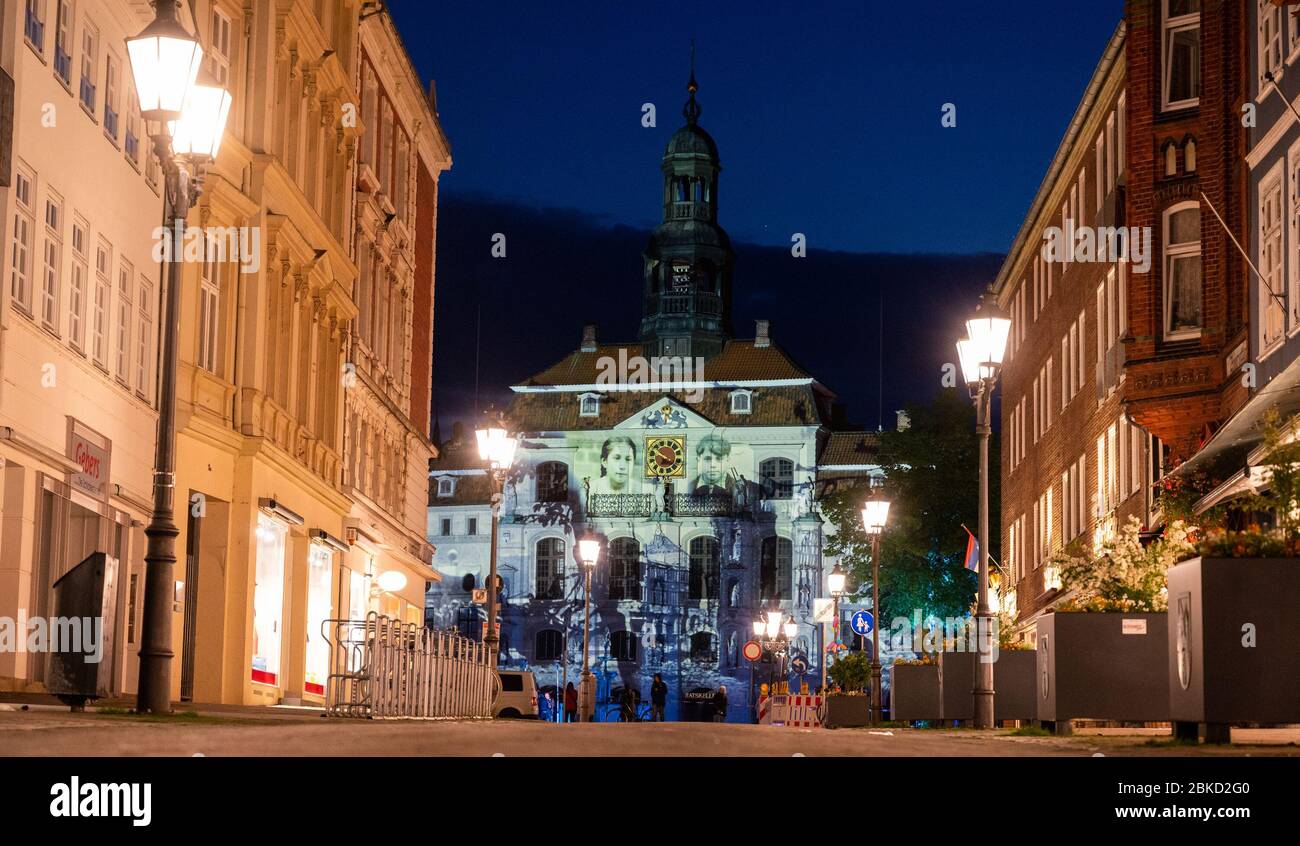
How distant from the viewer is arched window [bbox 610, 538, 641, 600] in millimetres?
108562

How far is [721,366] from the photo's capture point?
112 m

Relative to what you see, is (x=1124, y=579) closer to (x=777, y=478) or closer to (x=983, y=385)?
(x=983, y=385)

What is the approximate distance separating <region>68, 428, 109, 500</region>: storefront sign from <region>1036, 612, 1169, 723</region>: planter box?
41.2ft

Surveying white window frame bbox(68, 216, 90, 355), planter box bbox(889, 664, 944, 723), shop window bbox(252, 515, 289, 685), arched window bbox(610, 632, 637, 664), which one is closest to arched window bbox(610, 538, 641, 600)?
arched window bbox(610, 632, 637, 664)

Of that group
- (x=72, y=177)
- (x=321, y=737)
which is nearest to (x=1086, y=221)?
(x=72, y=177)

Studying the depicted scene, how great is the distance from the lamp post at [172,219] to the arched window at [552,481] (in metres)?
94.7

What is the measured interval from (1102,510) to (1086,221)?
6.85m

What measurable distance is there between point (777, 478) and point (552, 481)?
13.2 meters

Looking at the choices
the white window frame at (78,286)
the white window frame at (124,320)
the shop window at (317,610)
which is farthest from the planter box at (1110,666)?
the shop window at (317,610)

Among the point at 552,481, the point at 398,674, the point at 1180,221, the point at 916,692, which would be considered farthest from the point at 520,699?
the point at 552,481

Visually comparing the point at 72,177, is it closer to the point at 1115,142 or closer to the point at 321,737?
the point at 321,737

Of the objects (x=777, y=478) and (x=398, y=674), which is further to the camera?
(x=777, y=478)

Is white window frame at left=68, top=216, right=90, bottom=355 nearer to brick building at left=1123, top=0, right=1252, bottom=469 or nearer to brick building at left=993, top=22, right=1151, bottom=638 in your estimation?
brick building at left=1123, top=0, right=1252, bottom=469

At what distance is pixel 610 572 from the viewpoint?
10906 centimetres
